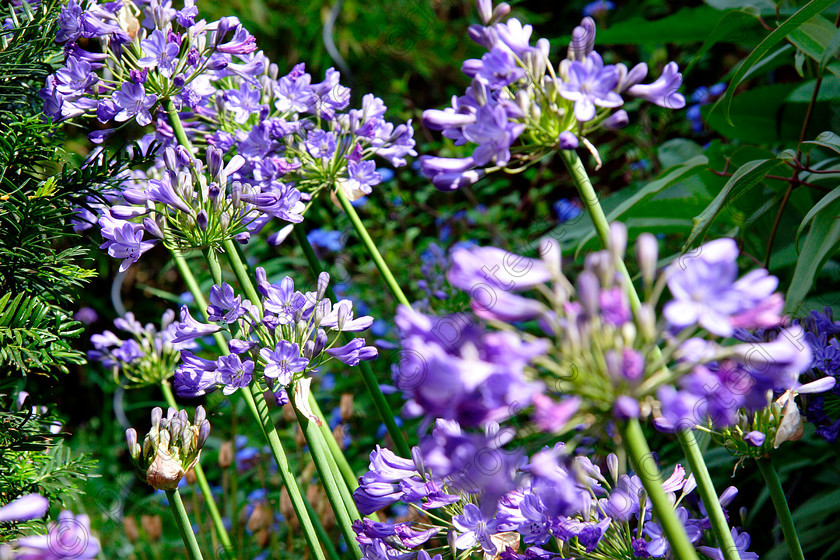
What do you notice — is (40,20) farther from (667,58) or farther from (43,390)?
(667,58)

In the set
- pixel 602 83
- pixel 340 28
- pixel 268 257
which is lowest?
pixel 602 83

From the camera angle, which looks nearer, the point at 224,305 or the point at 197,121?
the point at 224,305

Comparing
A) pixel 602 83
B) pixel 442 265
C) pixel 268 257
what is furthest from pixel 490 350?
pixel 268 257

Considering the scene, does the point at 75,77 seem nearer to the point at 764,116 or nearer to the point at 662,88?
the point at 662,88

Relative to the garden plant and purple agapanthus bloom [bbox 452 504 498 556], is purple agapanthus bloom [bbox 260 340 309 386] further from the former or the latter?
purple agapanthus bloom [bbox 452 504 498 556]

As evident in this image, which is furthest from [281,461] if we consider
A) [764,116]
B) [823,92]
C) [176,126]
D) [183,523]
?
[764,116]

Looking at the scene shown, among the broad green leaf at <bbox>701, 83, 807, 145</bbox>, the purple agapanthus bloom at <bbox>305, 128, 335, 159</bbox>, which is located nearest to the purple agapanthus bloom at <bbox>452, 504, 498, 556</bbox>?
the purple agapanthus bloom at <bbox>305, 128, 335, 159</bbox>

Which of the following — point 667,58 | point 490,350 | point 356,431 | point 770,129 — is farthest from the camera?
point 667,58
